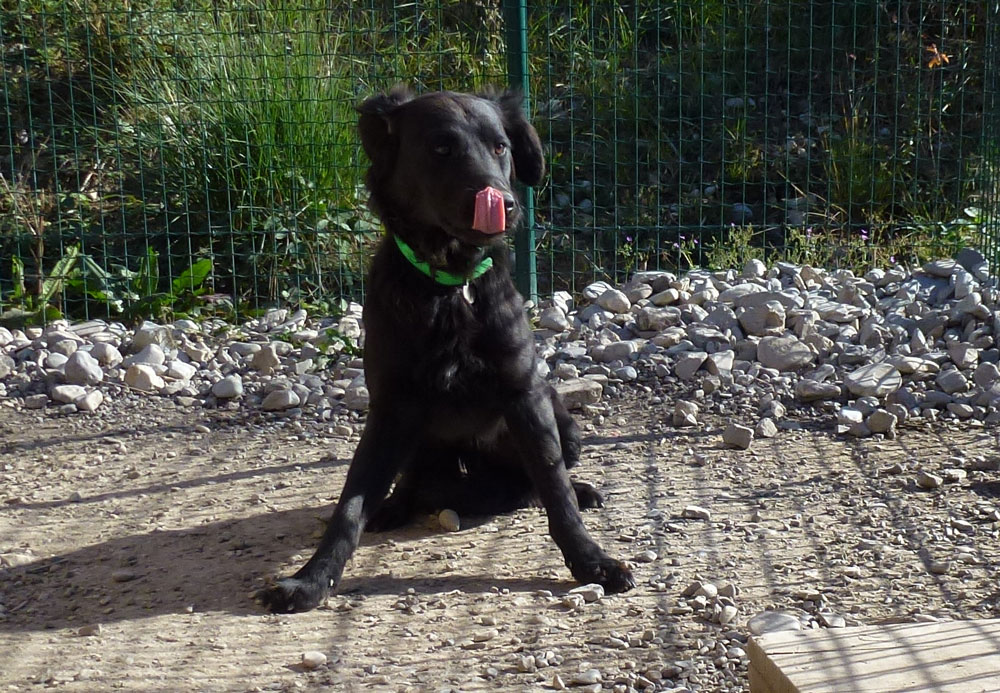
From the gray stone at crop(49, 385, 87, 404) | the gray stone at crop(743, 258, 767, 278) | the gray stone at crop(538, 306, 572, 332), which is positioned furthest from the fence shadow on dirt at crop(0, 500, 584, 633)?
the gray stone at crop(743, 258, 767, 278)

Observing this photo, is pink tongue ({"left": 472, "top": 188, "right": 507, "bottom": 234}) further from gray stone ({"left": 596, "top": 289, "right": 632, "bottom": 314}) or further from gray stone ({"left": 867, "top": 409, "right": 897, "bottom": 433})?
gray stone ({"left": 596, "top": 289, "right": 632, "bottom": 314})

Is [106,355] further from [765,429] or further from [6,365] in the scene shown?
[765,429]

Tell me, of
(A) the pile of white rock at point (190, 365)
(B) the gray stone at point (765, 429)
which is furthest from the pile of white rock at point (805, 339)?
(A) the pile of white rock at point (190, 365)

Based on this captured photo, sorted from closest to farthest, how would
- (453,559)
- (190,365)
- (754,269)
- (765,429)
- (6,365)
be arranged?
(453,559) → (765,429) → (6,365) → (190,365) → (754,269)

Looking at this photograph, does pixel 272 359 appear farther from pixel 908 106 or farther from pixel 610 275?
pixel 908 106

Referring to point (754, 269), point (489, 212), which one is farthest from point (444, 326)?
point (754, 269)

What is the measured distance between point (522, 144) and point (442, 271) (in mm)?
527

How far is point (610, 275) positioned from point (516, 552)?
3196 millimetres

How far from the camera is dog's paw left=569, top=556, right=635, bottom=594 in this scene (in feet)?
9.27

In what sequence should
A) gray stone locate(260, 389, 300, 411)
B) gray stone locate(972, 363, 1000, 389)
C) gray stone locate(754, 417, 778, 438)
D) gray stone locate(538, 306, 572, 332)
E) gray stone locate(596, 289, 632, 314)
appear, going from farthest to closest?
gray stone locate(596, 289, 632, 314)
gray stone locate(538, 306, 572, 332)
gray stone locate(260, 389, 300, 411)
gray stone locate(972, 363, 1000, 389)
gray stone locate(754, 417, 778, 438)

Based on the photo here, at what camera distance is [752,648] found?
7.18ft

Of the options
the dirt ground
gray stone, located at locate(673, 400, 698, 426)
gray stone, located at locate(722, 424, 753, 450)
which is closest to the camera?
the dirt ground

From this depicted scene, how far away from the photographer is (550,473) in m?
3.00

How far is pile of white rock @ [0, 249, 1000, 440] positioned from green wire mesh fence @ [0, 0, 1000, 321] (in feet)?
1.32
